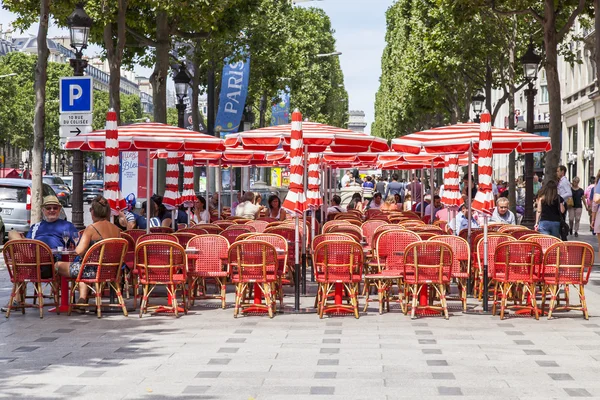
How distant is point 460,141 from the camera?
15.1 m

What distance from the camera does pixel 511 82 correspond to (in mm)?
32750

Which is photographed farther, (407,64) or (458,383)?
(407,64)

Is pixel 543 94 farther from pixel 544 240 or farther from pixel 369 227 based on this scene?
pixel 544 240

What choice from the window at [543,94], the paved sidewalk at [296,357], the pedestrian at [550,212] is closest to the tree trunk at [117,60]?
the pedestrian at [550,212]

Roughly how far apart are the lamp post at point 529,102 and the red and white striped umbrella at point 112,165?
12346 millimetres

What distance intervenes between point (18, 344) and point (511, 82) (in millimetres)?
24225

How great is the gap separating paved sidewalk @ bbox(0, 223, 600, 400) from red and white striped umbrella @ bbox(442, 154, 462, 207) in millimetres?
7911

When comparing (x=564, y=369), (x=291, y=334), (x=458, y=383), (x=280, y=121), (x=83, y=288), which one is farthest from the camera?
(x=280, y=121)

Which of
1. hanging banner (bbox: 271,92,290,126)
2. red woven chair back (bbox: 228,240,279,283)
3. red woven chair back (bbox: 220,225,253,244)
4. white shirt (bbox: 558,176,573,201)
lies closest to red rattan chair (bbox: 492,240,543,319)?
red woven chair back (bbox: 228,240,279,283)

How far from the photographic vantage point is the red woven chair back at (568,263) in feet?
42.8

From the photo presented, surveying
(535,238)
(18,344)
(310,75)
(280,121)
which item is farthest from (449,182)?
(310,75)

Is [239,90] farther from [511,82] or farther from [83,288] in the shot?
[83,288]

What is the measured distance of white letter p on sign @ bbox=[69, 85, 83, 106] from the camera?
18531 mm

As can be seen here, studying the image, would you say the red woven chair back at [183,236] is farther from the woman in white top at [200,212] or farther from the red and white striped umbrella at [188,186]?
the red and white striped umbrella at [188,186]
